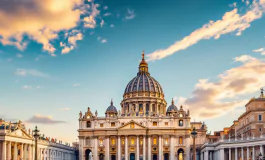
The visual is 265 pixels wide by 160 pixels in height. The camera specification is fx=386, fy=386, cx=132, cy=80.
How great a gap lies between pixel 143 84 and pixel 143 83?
0.52m

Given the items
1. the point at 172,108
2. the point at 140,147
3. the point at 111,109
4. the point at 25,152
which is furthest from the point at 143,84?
the point at 25,152

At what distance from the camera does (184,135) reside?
117 m

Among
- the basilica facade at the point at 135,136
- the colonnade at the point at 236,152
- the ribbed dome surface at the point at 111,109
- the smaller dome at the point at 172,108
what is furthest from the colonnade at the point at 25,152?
the colonnade at the point at 236,152

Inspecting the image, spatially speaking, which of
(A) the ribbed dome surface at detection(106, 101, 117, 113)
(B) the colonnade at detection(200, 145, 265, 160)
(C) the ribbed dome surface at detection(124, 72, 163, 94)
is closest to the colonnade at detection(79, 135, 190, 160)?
(B) the colonnade at detection(200, 145, 265, 160)

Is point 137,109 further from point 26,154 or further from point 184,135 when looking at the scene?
point 26,154

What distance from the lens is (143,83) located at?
461ft

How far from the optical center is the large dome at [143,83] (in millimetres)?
139500

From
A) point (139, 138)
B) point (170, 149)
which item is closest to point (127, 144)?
point (139, 138)

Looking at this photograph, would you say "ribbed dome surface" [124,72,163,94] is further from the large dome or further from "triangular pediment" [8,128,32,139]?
"triangular pediment" [8,128,32,139]

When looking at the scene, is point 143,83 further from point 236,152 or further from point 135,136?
point 236,152

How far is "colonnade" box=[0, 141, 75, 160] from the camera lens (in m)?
82.4

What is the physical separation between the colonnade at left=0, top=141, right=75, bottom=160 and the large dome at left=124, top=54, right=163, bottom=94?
34057 mm

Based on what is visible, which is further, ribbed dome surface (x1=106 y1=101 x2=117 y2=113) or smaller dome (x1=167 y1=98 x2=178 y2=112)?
smaller dome (x1=167 y1=98 x2=178 y2=112)

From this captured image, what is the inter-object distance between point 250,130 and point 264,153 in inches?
508
